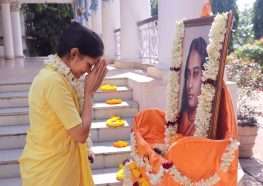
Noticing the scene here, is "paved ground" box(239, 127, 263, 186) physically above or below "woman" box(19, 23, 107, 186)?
below

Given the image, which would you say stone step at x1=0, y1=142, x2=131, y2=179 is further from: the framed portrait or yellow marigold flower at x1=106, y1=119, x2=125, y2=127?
the framed portrait

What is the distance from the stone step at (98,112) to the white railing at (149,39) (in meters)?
2.02

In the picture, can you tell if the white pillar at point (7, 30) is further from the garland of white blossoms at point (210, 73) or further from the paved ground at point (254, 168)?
the garland of white blossoms at point (210, 73)

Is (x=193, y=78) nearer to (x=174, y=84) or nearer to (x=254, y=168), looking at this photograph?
(x=174, y=84)

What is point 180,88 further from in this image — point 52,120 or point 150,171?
point 52,120

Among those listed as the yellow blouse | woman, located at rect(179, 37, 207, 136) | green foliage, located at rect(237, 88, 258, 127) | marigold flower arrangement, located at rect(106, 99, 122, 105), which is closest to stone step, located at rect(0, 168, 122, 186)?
marigold flower arrangement, located at rect(106, 99, 122, 105)

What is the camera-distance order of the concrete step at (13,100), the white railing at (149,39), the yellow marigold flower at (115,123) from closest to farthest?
1. the yellow marigold flower at (115,123)
2. the concrete step at (13,100)
3. the white railing at (149,39)

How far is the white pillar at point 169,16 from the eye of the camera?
408 cm

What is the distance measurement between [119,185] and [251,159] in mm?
2444

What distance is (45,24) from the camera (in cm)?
2709

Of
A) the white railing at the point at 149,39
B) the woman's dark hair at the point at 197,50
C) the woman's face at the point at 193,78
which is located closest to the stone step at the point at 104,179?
the woman's dark hair at the point at 197,50

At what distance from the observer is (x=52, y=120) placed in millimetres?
1696

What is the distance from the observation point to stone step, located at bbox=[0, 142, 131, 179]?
3848 mm

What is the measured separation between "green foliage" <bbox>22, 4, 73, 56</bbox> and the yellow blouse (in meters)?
25.6
